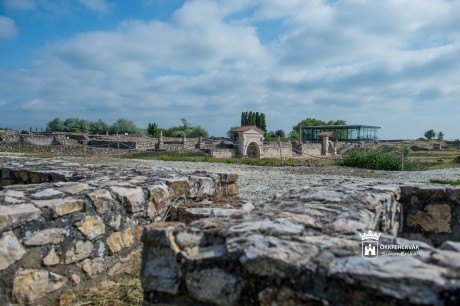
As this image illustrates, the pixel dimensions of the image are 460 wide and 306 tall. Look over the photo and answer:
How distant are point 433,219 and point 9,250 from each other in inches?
141

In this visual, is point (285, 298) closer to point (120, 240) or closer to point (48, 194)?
point (120, 240)

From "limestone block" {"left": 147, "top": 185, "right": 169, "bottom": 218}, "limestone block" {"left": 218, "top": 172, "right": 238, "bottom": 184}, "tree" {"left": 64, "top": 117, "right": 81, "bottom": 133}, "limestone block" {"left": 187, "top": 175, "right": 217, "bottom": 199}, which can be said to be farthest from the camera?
"tree" {"left": 64, "top": 117, "right": 81, "bottom": 133}

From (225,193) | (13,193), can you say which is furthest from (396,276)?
(225,193)

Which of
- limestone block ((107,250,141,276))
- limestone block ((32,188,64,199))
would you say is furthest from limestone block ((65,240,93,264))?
limestone block ((32,188,64,199))

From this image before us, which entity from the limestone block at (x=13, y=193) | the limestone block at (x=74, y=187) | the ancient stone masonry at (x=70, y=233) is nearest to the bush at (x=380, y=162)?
the ancient stone masonry at (x=70, y=233)

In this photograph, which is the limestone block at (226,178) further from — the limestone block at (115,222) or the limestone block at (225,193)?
the limestone block at (115,222)

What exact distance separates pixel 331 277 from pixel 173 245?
860mm

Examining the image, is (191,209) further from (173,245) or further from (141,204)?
(173,245)

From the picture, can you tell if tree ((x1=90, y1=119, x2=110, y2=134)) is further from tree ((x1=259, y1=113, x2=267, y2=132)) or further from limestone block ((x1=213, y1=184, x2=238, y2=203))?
limestone block ((x1=213, y1=184, x2=238, y2=203))

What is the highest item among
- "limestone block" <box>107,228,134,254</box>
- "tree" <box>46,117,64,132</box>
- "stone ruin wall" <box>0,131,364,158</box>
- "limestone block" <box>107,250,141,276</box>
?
"tree" <box>46,117,64,132</box>

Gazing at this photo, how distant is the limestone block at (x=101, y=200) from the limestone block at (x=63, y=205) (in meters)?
0.11

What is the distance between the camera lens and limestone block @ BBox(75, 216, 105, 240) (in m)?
2.89

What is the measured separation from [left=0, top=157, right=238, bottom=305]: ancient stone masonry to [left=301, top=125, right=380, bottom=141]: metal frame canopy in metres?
55.0

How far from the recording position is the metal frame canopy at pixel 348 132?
57.3 m
